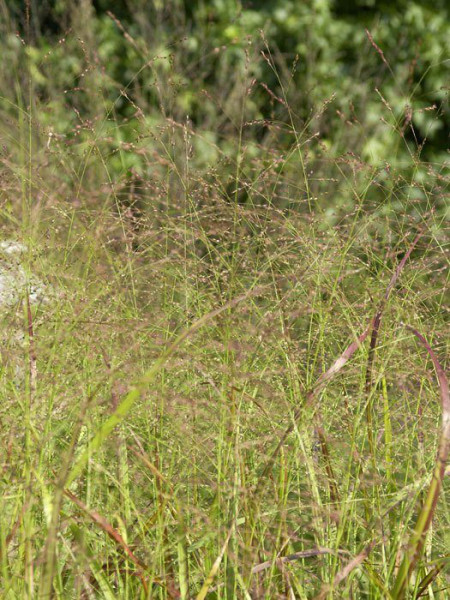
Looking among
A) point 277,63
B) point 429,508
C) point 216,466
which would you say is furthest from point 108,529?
point 277,63

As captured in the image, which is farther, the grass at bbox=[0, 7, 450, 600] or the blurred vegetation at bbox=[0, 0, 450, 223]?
the blurred vegetation at bbox=[0, 0, 450, 223]

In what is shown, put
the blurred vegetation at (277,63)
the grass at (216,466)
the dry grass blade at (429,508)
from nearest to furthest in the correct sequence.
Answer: the dry grass blade at (429,508), the grass at (216,466), the blurred vegetation at (277,63)

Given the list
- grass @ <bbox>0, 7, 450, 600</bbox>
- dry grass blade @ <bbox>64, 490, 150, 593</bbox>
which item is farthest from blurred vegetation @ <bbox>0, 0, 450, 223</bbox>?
dry grass blade @ <bbox>64, 490, 150, 593</bbox>

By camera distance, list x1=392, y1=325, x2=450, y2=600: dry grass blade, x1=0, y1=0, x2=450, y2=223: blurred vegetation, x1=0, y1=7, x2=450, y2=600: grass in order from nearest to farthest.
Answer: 1. x1=392, y1=325, x2=450, y2=600: dry grass blade
2. x1=0, y1=7, x2=450, y2=600: grass
3. x1=0, y1=0, x2=450, y2=223: blurred vegetation

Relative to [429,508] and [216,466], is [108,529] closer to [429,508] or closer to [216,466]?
[216,466]

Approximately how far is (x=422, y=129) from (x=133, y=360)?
116 inches

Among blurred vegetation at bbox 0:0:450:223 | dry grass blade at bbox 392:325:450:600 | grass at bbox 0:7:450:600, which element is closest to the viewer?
dry grass blade at bbox 392:325:450:600

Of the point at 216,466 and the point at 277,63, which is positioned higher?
the point at 216,466

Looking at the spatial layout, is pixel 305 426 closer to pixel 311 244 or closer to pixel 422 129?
pixel 311 244

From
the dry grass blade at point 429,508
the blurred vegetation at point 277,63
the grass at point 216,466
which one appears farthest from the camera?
the blurred vegetation at point 277,63

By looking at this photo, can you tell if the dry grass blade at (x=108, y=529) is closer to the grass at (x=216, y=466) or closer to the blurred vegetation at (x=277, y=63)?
the grass at (x=216, y=466)

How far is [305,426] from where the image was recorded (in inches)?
54.1

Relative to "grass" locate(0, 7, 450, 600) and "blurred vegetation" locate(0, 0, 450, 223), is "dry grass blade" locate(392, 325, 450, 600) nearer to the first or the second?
"grass" locate(0, 7, 450, 600)

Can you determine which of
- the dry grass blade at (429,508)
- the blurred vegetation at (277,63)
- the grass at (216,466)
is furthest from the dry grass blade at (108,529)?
the blurred vegetation at (277,63)
